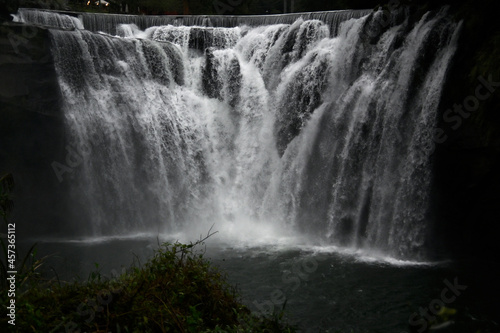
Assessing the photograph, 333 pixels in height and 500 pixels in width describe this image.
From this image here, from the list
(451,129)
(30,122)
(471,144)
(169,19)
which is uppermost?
(169,19)

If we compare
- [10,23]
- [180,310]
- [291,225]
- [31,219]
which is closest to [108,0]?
[10,23]

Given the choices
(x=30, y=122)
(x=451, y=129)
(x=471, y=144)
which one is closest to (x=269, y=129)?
(x=451, y=129)

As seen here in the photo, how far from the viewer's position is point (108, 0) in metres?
28.2

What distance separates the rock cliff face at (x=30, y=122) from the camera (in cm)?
1332

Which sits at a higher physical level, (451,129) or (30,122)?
(30,122)

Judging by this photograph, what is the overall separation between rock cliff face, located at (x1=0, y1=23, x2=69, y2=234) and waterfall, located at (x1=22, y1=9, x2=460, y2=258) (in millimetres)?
428

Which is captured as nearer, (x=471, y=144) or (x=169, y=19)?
(x=471, y=144)

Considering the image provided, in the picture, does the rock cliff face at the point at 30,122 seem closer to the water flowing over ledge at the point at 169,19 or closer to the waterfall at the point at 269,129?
the waterfall at the point at 269,129

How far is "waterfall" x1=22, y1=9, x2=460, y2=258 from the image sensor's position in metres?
11.9

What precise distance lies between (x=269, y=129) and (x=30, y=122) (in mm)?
6944

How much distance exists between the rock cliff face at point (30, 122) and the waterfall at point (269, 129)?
0.43 m

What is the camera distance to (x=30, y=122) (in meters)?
13.6

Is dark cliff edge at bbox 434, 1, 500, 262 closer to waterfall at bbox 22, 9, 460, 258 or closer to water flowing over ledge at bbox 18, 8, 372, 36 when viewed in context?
waterfall at bbox 22, 9, 460, 258

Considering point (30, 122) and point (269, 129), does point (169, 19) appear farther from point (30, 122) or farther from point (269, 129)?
point (30, 122)
